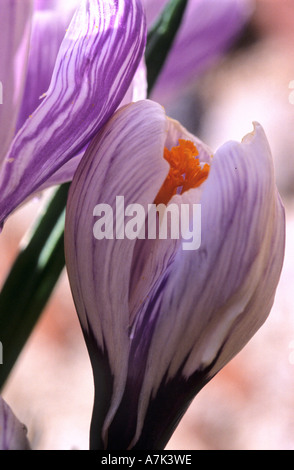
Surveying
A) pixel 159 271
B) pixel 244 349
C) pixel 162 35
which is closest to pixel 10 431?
pixel 159 271

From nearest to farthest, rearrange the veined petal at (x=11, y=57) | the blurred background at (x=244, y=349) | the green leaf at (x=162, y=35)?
the veined petal at (x=11, y=57), the green leaf at (x=162, y=35), the blurred background at (x=244, y=349)

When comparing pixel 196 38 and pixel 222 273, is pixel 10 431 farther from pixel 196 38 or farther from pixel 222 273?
pixel 196 38

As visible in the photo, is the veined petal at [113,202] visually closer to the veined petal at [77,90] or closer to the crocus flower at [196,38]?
the veined petal at [77,90]

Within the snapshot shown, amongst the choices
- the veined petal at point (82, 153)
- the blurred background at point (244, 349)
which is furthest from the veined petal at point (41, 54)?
the blurred background at point (244, 349)

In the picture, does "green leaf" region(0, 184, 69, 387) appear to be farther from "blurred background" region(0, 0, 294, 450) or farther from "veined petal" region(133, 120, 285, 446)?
"blurred background" region(0, 0, 294, 450)

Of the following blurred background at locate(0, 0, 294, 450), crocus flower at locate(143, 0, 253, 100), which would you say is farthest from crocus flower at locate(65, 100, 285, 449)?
blurred background at locate(0, 0, 294, 450)
